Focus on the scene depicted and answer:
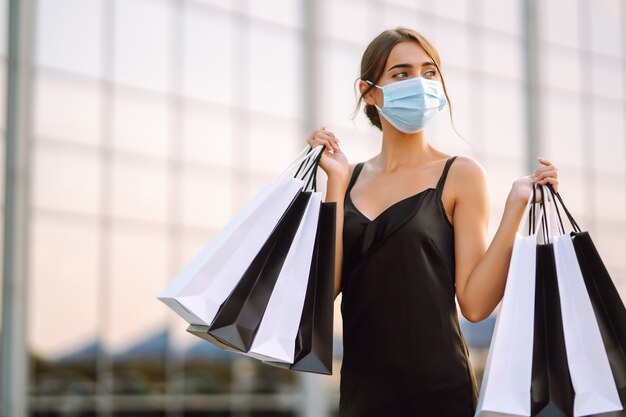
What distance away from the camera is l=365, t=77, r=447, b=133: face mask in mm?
2820

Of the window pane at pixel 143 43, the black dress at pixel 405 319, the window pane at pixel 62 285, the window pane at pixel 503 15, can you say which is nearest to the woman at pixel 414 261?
the black dress at pixel 405 319

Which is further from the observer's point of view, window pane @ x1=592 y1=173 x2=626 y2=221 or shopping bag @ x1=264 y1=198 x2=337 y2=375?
window pane @ x1=592 y1=173 x2=626 y2=221

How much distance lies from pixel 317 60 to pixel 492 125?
4.65 meters

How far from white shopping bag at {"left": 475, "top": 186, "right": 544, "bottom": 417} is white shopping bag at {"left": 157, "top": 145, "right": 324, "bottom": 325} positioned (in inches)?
23.6

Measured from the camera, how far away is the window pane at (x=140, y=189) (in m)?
15.6

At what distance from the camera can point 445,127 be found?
791 inches

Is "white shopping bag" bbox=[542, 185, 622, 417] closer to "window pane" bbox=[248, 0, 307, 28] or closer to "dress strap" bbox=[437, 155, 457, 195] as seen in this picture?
"dress strap" bbox=[437, 155, 457, 195]

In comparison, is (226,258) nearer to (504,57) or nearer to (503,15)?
(504,57)

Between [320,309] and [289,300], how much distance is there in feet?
0.27

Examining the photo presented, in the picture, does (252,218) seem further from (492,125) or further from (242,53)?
(492,125)

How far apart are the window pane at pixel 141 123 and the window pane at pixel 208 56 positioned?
2.06 ft

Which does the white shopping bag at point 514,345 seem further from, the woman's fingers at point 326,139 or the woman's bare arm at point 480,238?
the woman's fingers at point 326,139

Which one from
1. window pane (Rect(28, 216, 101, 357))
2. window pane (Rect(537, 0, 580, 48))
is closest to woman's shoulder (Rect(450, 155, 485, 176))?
window pane (Rect(28, 216, 101, 357))

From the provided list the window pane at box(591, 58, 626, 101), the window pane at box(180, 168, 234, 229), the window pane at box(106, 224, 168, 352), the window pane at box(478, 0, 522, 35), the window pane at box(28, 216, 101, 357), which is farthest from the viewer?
the window pane at box(591, 58, 626, 101)
